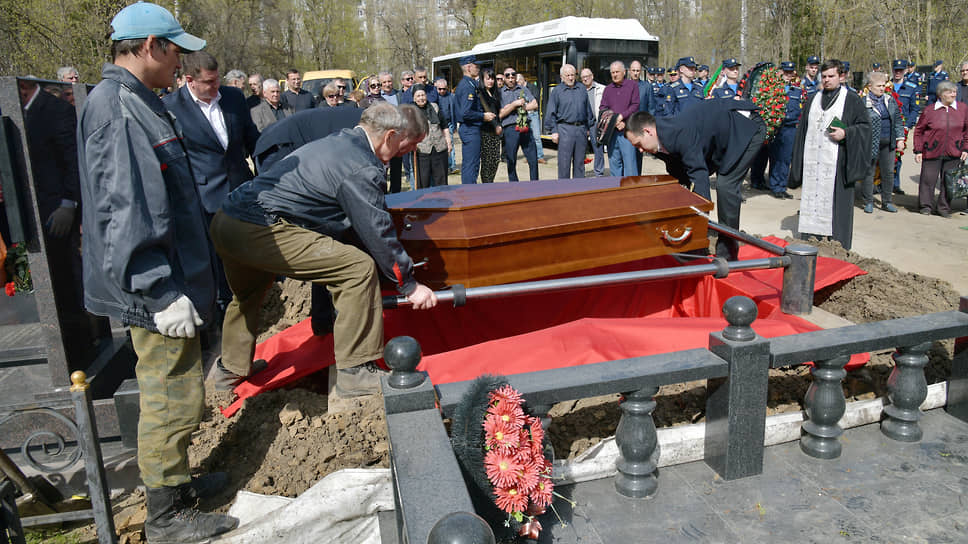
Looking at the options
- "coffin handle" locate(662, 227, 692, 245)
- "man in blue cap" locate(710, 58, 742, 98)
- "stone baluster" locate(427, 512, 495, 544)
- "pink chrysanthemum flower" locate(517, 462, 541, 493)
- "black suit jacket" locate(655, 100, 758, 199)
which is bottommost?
"pink chrysanthemum flower" locate(517, 462, 541, 493)

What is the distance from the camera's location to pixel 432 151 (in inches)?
306

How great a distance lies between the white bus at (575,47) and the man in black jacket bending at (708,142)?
344 inches

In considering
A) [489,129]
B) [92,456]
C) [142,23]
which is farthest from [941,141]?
[92,456]

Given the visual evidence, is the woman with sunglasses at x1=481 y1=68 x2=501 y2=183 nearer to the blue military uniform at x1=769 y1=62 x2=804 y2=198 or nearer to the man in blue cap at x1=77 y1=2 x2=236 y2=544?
the blue military uniform at x1=769 y1=62 x2=804 y2=198

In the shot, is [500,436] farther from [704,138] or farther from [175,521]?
[704,138]

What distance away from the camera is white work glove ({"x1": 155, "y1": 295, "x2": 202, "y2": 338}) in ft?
6.57

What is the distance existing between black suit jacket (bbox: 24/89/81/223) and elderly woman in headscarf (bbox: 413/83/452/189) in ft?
16.2

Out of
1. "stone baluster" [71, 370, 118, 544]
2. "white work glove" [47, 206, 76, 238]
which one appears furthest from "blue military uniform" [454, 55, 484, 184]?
"stone baluster" [71, 370, 118, 544]

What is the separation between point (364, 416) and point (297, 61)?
34.2 m

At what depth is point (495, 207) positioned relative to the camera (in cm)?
328

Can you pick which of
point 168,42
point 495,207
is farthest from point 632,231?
point 168,42

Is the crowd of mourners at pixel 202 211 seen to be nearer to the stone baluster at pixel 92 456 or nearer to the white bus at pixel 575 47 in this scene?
the stone baluster at pixel 92 456

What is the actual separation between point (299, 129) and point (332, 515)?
2.84m

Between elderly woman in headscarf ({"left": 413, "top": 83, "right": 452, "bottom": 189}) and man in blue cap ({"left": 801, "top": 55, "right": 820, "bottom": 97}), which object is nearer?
elderly woman in headscarf ({"left": 413, "top": 83, "right": 452, "bottom": 189})
